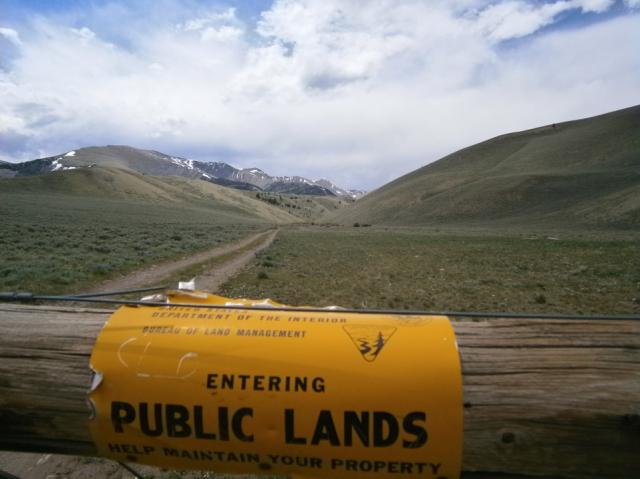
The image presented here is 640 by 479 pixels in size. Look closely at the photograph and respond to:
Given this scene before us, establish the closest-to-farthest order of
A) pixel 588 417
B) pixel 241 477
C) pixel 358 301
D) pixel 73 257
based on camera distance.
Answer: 1. pixel 588 417
2. pixel 241 477
3. pixel 358 301
4. pixel 73 257

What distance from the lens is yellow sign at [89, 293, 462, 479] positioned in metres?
1.62

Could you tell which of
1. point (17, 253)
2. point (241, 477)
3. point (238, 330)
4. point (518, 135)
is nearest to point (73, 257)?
point (17, 253)

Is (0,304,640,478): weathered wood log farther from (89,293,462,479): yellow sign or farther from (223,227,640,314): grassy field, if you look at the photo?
(223,227,640,314): grassy field

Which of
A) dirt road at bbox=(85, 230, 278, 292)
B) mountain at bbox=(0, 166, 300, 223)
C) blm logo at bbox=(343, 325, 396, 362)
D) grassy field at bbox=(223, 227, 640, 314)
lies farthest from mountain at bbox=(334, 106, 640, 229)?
blm logo at bbox=(343, 325, 396, 362)

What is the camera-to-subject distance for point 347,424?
1623 mm

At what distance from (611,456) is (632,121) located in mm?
138556

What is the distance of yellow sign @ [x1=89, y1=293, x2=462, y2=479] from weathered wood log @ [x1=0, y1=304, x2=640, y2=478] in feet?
Answer: 0.38

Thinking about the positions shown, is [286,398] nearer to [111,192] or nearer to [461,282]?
[461,282]

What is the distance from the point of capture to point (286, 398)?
1630 mm

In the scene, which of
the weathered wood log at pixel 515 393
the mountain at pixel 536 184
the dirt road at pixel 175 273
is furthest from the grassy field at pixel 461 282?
the mountain at pixel 536 184

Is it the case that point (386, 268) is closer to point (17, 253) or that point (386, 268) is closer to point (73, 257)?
point (73, 257)

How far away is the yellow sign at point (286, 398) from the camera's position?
1.62 meters

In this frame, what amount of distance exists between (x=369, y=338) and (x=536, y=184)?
329 ft

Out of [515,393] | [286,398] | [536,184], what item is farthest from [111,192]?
[515,393]
